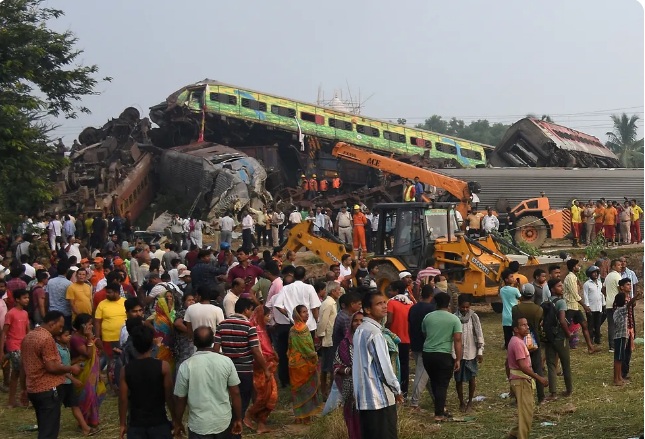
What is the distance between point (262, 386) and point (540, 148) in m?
29.3

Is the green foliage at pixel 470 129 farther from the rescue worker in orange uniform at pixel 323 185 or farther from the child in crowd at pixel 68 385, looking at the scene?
the child in crowd at pixel 68 385

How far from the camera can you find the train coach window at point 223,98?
3512cm

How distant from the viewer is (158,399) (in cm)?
693

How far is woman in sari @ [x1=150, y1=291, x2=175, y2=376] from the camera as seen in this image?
1001 centimetres

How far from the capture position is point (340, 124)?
3784cm

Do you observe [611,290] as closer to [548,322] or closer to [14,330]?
[548,322]

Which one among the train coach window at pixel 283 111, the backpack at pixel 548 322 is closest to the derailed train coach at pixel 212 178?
the train coach window at pixel 283 111

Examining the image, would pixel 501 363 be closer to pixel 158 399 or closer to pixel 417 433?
pixel 417 433

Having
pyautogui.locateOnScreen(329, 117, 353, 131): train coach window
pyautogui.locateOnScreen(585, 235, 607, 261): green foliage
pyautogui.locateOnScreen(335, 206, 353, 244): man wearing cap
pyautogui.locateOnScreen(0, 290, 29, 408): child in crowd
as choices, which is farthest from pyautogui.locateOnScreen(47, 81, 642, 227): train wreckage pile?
pyautogui.locateOnScreen(0, 290, 29, 408): child in crowd

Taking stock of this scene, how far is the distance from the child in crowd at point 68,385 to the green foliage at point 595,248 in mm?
17031

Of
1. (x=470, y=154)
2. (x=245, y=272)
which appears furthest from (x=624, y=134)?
(x=245, y=272)

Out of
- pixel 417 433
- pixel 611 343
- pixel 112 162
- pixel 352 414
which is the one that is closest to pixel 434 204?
pixel 611 343

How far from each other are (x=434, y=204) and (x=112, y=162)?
56.8 ft

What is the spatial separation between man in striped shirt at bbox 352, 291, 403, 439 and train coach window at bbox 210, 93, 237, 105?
28.3 metres
